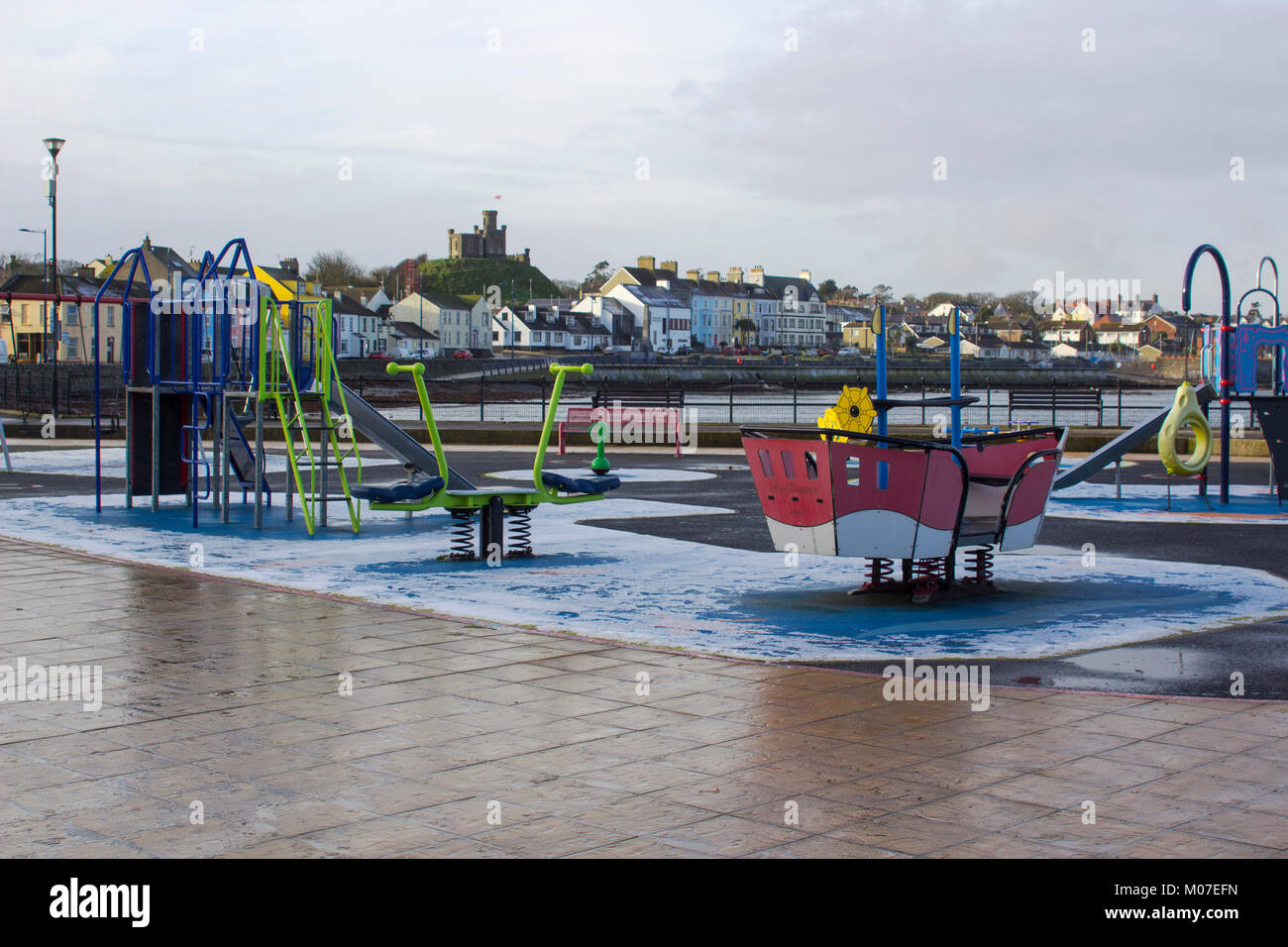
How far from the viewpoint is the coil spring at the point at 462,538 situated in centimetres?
1333

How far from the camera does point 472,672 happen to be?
8086 millimetres

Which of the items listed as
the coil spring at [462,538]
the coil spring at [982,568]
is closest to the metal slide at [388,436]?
the coil spring at [462,538]

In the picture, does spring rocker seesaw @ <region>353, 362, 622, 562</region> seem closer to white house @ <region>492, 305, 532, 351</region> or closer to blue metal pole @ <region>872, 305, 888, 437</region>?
blue metal pole @ <region>872, 305, 888, 437</region>

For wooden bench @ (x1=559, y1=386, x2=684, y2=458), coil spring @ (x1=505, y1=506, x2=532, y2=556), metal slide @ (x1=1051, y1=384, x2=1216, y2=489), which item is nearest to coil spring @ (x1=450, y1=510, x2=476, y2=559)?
coil spring @ (x1=505, y1=506, x2=532, y2=556)

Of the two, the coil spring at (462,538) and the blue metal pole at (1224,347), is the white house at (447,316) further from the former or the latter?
the coil spring at (462,538)

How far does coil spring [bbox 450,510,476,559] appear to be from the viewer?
13.3 metres

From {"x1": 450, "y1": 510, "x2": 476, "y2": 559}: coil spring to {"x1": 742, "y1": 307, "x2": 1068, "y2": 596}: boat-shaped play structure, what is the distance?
3848 millimetres

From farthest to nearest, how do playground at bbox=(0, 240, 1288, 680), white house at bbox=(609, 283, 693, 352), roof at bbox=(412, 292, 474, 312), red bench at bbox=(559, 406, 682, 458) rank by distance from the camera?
1. white house at bbox=(609, 283, 693, 352)
2. roof at bbox=(412, 292, 474, 312)
3. red bench at bbox=(559, 406, 682, 458)
4. playground at bbox=(0, 240, 1288, 680)
